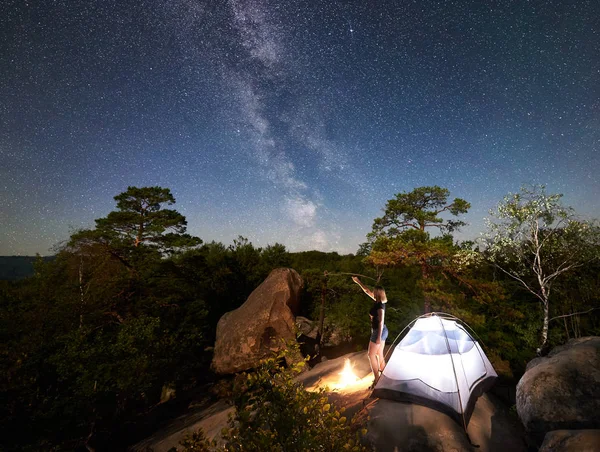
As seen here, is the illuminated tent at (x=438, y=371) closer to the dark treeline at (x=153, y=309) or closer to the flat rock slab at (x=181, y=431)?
the dark treeline at (x=153, y=309)

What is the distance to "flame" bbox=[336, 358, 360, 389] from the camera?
8773 millimetres

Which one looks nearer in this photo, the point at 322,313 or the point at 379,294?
the point at 379,294

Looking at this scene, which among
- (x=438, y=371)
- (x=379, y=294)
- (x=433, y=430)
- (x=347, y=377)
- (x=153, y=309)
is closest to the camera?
(x=433, y=430)

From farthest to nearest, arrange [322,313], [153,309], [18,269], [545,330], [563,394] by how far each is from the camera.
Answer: [18,269] → [322,313] → [153,309] → [545,330] → [563,394]

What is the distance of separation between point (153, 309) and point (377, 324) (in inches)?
492

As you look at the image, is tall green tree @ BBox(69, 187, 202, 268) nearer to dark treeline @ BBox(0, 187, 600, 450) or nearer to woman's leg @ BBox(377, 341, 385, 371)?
dark treeline @ BBox(0, 187, 600, 450)

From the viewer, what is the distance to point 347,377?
9.22 metres

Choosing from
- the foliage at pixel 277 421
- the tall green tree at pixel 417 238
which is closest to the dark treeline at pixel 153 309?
the tall green tree at pixel 417 238

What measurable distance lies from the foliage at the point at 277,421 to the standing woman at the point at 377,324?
167 inches

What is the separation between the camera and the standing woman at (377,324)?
22.6 feet

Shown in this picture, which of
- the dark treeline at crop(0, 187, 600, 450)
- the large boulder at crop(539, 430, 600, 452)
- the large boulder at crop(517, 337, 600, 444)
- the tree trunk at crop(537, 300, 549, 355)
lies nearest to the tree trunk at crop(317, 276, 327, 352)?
the dark treeline at crop(0, 187, 600, 450)

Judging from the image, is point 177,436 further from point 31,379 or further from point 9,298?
point 9,298

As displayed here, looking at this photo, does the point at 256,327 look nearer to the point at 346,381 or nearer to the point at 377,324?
the point at 346,381

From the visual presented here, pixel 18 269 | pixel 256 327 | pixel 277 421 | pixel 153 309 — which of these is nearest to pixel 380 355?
pixel 277 421
